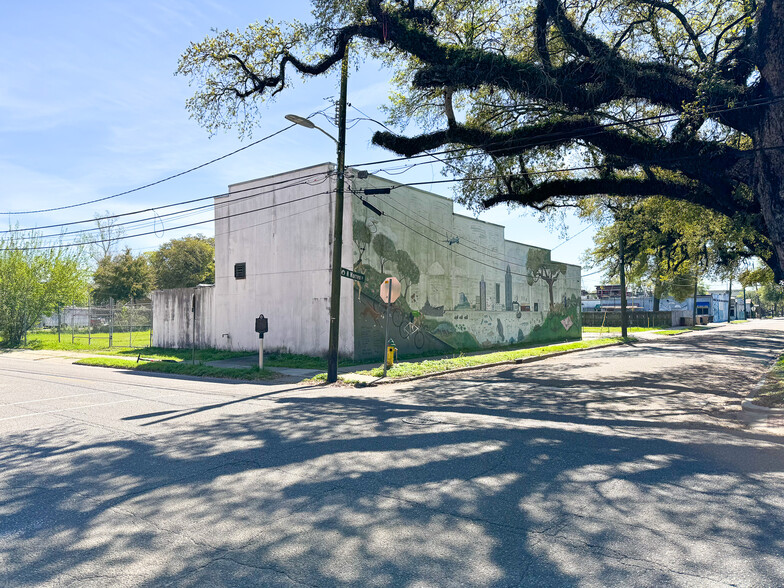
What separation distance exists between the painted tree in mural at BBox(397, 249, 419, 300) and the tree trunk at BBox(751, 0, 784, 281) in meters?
13.6

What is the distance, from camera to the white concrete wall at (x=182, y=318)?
84.1 feet

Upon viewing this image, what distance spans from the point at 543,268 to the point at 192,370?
79.9 feet

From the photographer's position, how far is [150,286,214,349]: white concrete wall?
25641 millimetres

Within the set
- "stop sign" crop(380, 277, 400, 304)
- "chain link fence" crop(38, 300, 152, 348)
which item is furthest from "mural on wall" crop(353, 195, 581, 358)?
"chain link fence" crop(38, 300, 152, 348)

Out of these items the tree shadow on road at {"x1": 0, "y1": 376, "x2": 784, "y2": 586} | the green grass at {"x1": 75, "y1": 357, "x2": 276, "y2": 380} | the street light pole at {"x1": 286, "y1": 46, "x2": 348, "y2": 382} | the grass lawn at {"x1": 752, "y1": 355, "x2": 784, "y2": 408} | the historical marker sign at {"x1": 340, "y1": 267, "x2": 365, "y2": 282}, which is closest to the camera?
the tree shadow on road at {"x1": 0, "y1": 376, "x2": 784, "y2": 586}

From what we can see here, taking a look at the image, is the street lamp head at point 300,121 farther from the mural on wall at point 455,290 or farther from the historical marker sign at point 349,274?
the mural on wall at point 455,290

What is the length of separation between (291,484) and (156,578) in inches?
80.6

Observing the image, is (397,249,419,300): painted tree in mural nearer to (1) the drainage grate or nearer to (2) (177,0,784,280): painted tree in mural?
(2) (177,0,784,280): painted tree in mural

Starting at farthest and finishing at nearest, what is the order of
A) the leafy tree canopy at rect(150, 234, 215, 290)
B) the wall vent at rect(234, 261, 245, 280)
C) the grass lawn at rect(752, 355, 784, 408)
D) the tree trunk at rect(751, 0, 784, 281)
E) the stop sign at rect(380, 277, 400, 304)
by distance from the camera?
the leafy tree canopy at rect(150, 234, 215, 290), the wall vent at rect(234, 261, 245, 280), the stop sign at rect(380, 277, 400, 304), the tree trunk at rect(751, 0, 784, 281), the grass lawn at rect(752, 355, 784, 408)

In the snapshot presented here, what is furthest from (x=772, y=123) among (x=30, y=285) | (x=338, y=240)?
(x=30, y=285)

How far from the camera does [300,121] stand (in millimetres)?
14070

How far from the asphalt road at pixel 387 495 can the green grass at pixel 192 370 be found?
18.2 ft

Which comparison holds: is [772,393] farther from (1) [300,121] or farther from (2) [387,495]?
(1) [300,121]

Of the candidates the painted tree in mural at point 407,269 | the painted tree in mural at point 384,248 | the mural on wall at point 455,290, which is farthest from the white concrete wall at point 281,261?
the painted tree in mural at point 407,269
